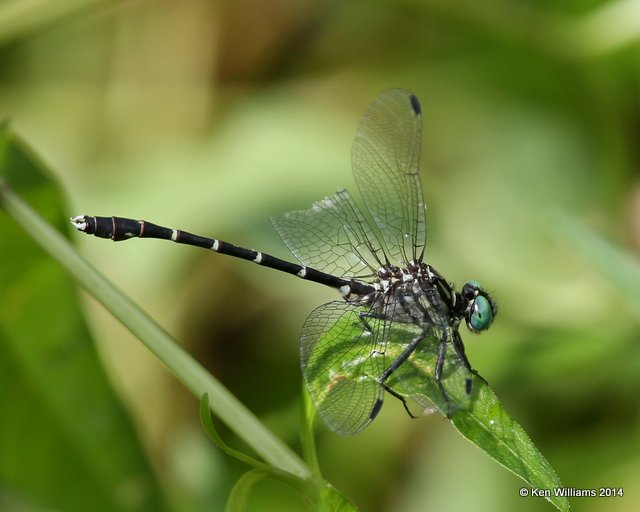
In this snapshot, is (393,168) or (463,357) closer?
(463,357)

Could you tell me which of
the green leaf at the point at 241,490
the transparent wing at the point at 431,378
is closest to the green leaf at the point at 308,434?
the green leaf at the point at 241,490

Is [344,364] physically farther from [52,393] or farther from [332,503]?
[52,393]

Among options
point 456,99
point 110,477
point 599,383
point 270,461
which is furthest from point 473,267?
point 270,461

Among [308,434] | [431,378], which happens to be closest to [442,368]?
[431,378]

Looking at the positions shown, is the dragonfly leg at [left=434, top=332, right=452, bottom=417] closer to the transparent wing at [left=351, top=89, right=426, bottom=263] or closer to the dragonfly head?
the dragonfly head

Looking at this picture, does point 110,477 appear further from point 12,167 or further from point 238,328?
point 238,328

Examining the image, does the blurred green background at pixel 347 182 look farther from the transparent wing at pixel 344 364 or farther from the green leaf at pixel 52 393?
the transparent wing at pixel 344 364

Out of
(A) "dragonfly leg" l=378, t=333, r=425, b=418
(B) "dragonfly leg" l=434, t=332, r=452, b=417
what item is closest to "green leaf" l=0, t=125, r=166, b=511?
(A) "dragonfly leg" l=378, t=333, r=425, b=418
